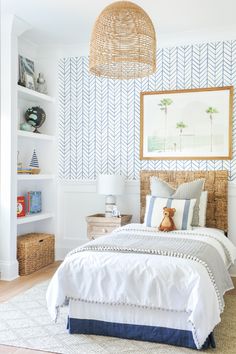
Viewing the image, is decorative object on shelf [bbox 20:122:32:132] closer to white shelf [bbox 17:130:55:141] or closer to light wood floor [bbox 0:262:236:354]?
white shelf [bbox 17:130:55:141]

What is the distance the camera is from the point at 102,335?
9.60ft

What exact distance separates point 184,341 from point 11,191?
2538 millimetres

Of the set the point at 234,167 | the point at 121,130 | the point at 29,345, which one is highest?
the point at 121,130

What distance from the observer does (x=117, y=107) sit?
5.13 metres

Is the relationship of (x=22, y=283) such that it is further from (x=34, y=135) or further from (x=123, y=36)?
(x=123, y=36)

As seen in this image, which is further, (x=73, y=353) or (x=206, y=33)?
(x=206, y=33)

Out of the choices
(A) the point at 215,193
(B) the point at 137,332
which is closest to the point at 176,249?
(B) the point at 137,332

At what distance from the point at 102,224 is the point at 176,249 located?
5.86 ft

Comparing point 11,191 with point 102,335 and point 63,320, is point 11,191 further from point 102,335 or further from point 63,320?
point 102,335

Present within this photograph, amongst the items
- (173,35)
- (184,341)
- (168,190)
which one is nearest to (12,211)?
(168,190)

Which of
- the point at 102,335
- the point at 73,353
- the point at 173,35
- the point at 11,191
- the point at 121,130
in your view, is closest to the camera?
the point at 73,353

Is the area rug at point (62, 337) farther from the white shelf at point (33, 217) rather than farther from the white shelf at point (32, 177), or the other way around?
the white shelf at point (32, 177)

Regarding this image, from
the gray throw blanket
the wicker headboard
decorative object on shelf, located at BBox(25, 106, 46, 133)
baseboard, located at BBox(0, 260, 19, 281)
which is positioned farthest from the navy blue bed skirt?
decorative object on shelf, located at BBox(25, 106, 46, 133)

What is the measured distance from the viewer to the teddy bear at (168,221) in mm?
3984
